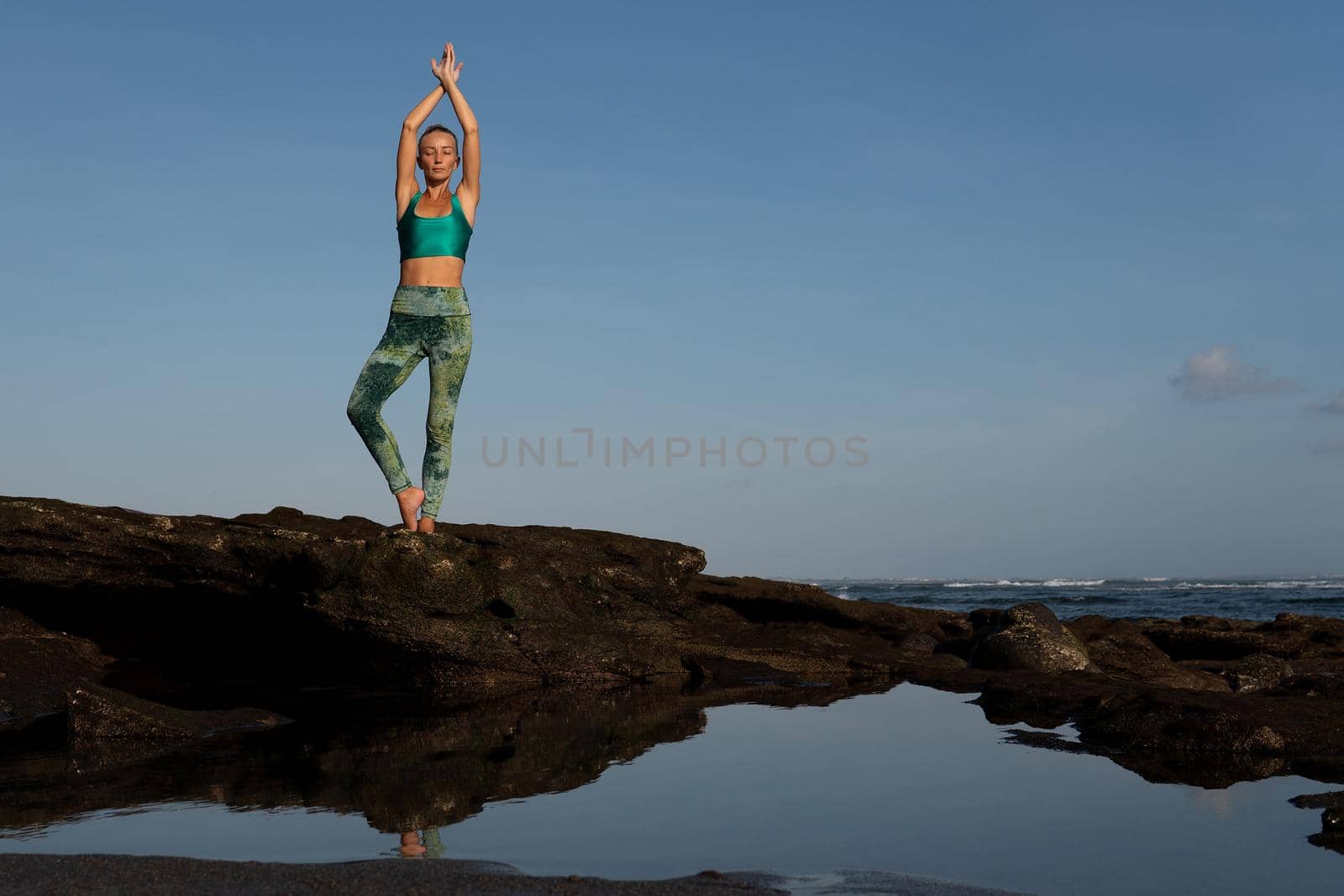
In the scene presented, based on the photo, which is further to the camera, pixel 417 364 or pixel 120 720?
pixel 417 364

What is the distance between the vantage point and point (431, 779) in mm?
6156

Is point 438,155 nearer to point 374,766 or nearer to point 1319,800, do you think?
point 374,766

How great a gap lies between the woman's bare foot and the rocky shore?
0.29 meters

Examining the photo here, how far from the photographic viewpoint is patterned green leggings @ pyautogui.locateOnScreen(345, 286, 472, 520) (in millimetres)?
10922

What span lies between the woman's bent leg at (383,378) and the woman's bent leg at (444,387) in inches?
8.0

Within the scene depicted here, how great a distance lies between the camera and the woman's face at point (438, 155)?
10742 millimetres

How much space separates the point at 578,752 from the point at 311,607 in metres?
5.38

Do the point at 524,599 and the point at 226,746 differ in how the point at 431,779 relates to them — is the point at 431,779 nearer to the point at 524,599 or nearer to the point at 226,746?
the point at 226,746

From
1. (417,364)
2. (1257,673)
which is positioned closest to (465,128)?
(417,364)

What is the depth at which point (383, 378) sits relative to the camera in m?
11.0

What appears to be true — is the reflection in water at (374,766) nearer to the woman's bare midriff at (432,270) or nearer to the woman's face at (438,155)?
the woman's bare midriff at (432,270)

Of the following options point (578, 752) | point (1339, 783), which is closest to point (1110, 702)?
point (1339, 783)

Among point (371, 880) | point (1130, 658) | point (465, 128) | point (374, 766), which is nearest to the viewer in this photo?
point (371, 880)

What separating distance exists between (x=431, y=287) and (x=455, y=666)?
3.93 m
